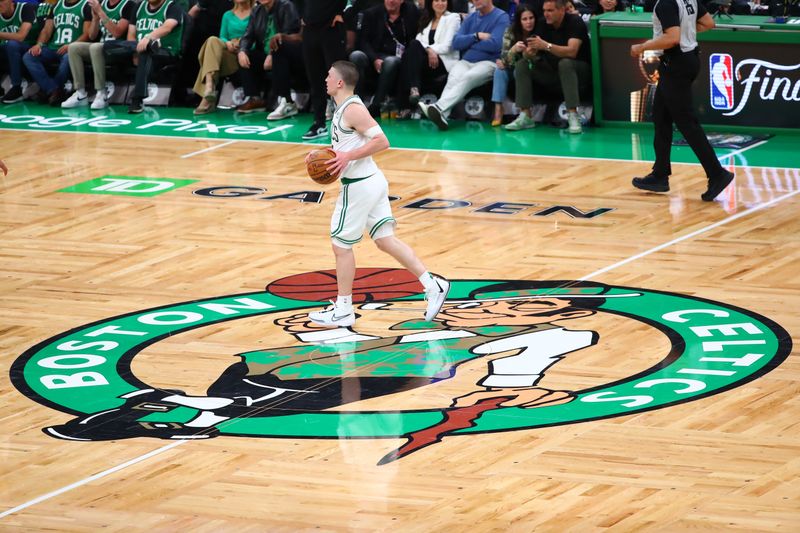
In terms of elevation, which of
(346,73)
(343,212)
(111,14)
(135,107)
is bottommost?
(135,107)

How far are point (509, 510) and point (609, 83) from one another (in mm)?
10003

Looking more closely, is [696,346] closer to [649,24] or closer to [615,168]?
[615,168]

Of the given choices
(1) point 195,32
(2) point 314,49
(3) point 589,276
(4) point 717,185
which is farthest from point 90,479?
(1) point 195,32

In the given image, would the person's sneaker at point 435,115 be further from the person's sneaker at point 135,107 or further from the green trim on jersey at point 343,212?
the green trim on jersey at point 343,212

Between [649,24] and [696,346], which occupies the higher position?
[649,24]

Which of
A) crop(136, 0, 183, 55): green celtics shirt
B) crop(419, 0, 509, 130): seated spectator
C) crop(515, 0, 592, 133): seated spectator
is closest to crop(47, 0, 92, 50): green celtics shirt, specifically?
crop(136, 0, 183, 55): green celtics shirt

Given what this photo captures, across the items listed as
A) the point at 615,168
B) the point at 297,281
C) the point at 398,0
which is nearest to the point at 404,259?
the point at 297,281

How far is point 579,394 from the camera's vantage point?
23.8 feet

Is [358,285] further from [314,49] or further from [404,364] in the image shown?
[314,49]

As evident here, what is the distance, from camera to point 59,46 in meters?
18.6

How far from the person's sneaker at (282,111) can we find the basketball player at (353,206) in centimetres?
796

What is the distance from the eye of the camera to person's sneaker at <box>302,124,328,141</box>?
15109mm

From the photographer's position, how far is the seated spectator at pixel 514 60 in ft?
49.3

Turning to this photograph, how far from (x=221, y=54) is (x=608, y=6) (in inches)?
181
